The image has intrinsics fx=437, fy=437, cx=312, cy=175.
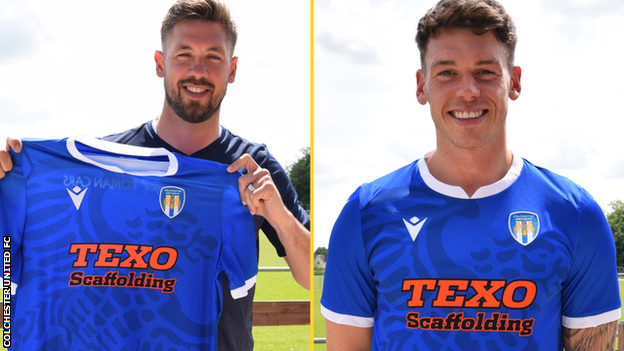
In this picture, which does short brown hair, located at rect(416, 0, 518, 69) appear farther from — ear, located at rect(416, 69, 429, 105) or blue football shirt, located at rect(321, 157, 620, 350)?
blue football shirt, located at rect(321, 157, 620, 350)

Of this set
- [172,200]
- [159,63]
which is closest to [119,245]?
[172,200]

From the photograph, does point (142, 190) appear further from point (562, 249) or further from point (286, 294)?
point (286, 294)

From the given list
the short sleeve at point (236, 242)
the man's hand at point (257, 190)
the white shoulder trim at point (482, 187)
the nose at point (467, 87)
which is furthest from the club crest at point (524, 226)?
the short sleeve at point (236, 242)

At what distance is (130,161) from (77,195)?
255 millimetres

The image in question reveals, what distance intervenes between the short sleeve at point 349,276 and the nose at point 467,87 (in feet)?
1.68

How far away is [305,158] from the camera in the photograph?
9508 millimetres

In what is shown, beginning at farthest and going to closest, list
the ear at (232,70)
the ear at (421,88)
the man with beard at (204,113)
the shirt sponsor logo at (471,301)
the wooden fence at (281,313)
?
the wooden fence at (281,313)
the ear at (232,70)
the man with beard at (204,113)
the ear at (421,88)
the shirt sponsor logo at (471,301)

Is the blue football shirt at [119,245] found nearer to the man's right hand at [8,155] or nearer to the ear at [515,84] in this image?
the man's right hand at [8,155]

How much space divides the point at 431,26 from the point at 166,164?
1238mm

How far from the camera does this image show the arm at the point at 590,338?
4.76 feet

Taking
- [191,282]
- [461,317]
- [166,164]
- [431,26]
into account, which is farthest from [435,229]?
[166,164]

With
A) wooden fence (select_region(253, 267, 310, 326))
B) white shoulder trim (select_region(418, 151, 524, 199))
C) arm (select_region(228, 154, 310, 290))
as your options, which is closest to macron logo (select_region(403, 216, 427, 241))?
white shoulder trim (select_region(418, 151, 524, 199))

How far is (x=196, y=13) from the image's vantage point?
2.04 m

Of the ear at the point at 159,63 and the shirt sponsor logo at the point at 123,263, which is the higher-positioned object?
the ear at the point at 159,63
